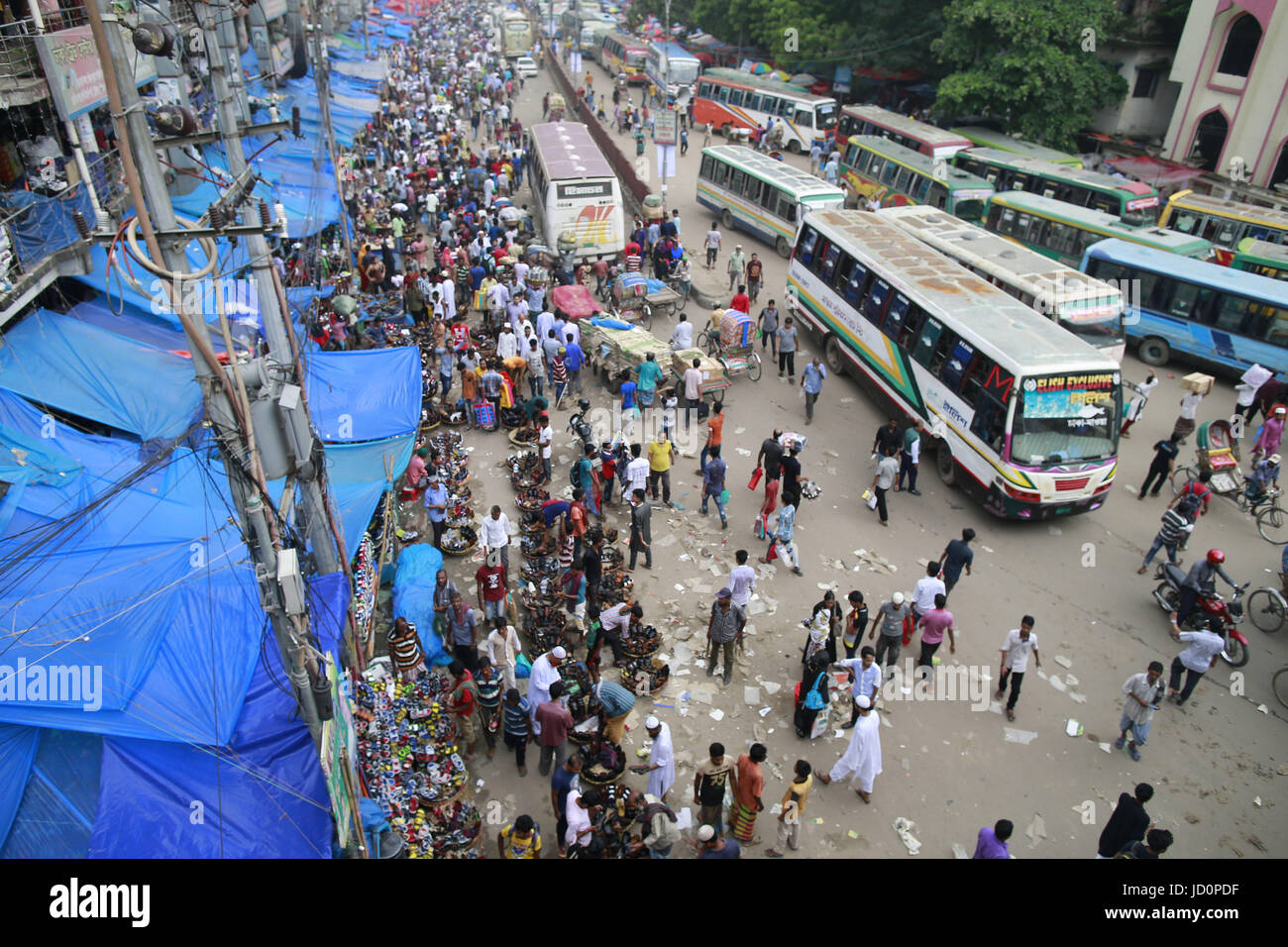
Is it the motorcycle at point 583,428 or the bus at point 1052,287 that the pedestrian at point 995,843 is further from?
the bus at point 1052,287

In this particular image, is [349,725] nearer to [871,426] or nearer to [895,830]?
[895,830]

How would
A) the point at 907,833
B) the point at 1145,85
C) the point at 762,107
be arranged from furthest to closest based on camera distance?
the point at 762,107
the point at 1145,85
the point at 907,833

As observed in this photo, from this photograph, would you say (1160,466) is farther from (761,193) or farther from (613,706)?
(761,193)

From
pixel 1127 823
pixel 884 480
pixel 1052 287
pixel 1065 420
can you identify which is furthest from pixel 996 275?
pixel 1127 823

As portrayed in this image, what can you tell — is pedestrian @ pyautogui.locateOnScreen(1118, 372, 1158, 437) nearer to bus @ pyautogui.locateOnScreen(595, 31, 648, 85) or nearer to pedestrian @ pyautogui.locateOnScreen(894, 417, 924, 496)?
pedestrian @ pyautogui.locateOnScreen(894, 417, 924, 496)

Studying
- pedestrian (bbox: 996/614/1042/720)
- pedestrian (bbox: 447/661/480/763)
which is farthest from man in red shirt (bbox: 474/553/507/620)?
pedestrian (bbox: 996/614/1042/720)

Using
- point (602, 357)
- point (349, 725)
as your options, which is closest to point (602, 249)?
point (602, 357)

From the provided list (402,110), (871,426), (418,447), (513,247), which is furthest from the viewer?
(402,110)
